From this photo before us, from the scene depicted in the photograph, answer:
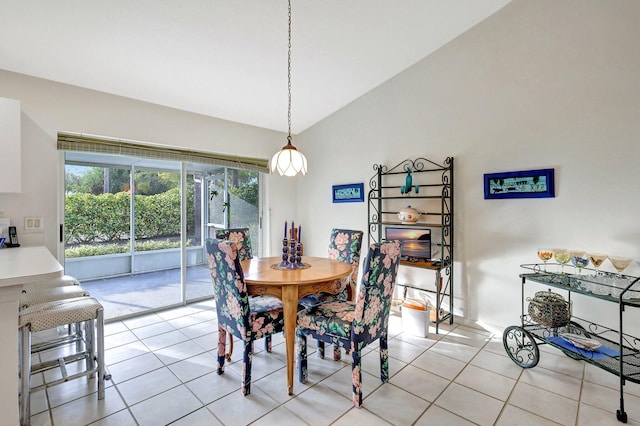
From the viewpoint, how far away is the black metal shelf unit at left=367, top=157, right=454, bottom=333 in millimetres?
3168

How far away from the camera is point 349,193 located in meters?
4.12

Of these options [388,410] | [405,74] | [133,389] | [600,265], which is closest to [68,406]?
[133,389]

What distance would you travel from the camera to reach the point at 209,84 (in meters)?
3.21

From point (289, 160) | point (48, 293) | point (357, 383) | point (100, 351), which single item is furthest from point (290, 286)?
point (48, 293)

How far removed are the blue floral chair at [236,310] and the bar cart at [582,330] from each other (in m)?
1.96

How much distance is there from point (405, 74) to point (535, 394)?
3.23 meters

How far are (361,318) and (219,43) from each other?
99.7 inches

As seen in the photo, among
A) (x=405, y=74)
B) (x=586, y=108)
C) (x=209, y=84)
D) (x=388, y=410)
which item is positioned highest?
(x=405, y=74)

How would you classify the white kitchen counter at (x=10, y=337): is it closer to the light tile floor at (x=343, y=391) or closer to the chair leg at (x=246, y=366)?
the light tile floor at (x=343, y=391)

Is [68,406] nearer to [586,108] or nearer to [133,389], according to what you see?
[133,389]

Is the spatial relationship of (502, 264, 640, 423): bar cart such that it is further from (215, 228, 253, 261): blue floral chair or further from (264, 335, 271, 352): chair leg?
(215, 228, 253, 261): blue floral chair

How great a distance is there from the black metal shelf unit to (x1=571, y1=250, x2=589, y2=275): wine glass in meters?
1.00

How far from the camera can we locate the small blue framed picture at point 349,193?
399cm

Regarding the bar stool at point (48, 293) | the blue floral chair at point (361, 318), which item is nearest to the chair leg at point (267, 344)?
the blue floral chair at point (361, 318)
